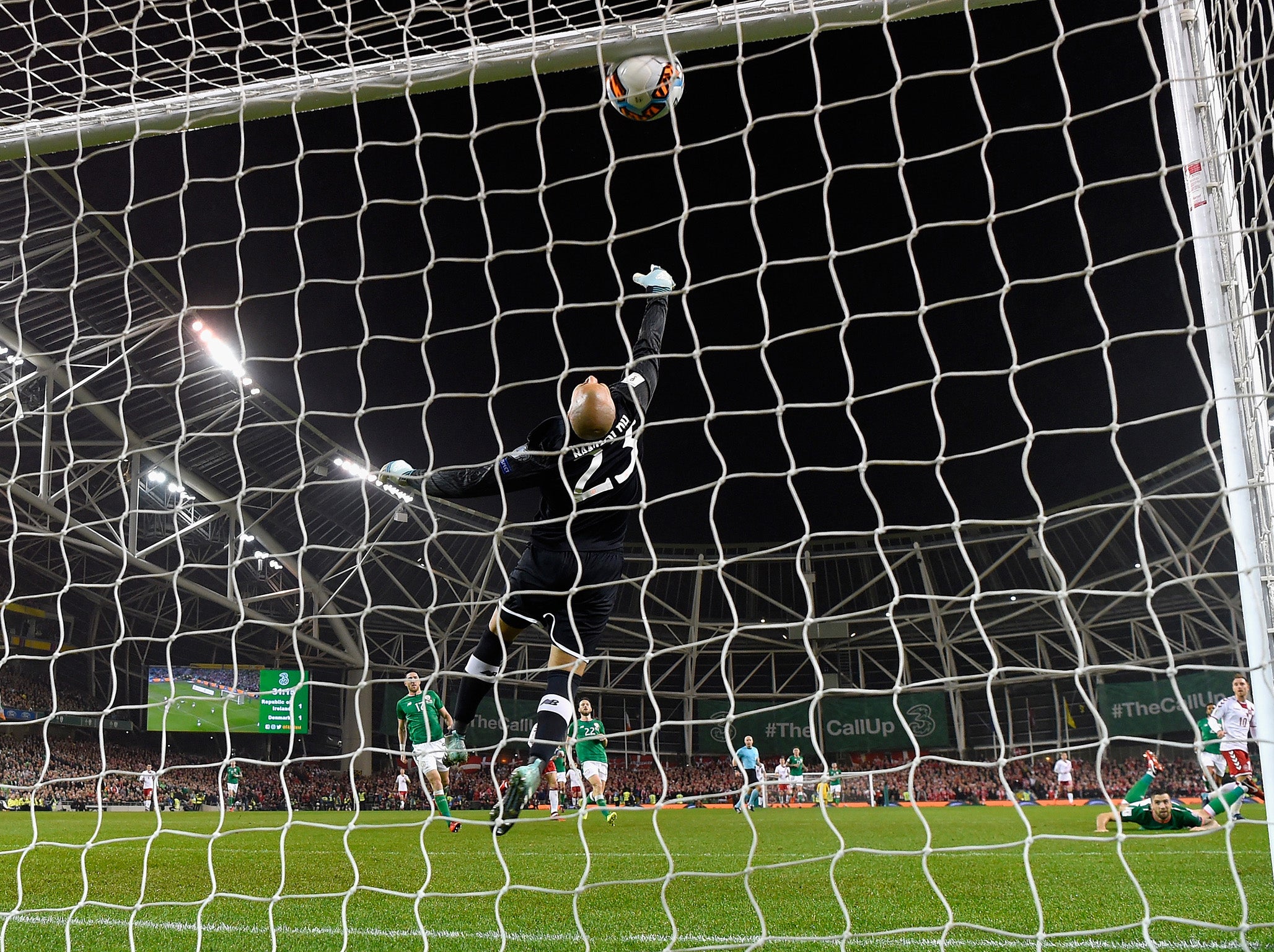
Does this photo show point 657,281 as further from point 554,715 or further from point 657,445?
point 657,445

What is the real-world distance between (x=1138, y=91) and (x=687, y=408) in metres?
10.4

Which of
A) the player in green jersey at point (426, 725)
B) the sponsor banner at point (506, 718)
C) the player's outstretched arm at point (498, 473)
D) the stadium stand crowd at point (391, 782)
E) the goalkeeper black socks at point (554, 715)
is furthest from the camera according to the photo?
the sponsor banner at point (506, 718)

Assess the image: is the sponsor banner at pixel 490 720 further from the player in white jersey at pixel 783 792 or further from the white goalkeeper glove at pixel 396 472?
the white goalkeeper glove at pixel 396 472

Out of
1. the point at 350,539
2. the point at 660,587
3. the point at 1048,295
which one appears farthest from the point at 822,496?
the point at 350,539

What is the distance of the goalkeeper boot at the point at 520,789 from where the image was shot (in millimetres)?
3637

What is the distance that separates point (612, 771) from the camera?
27.5m

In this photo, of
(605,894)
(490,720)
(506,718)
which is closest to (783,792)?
(506,718)

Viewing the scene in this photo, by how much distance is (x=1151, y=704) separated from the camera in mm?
23391

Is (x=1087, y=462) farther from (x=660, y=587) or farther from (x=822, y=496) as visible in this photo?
(x=660, y=587)

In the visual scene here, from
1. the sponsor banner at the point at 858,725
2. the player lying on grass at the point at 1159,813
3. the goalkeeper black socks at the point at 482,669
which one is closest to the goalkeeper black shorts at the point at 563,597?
the goalkeeper black socks at the point at 482,669

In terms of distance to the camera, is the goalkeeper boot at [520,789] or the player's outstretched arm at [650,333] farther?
the player's outstretched arm at [650,333]

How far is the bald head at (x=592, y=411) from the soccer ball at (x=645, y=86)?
1.31m

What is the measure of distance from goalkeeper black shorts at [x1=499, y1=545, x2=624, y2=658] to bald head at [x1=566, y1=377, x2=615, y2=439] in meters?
0.57

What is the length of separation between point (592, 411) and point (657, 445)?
61.0 ft
